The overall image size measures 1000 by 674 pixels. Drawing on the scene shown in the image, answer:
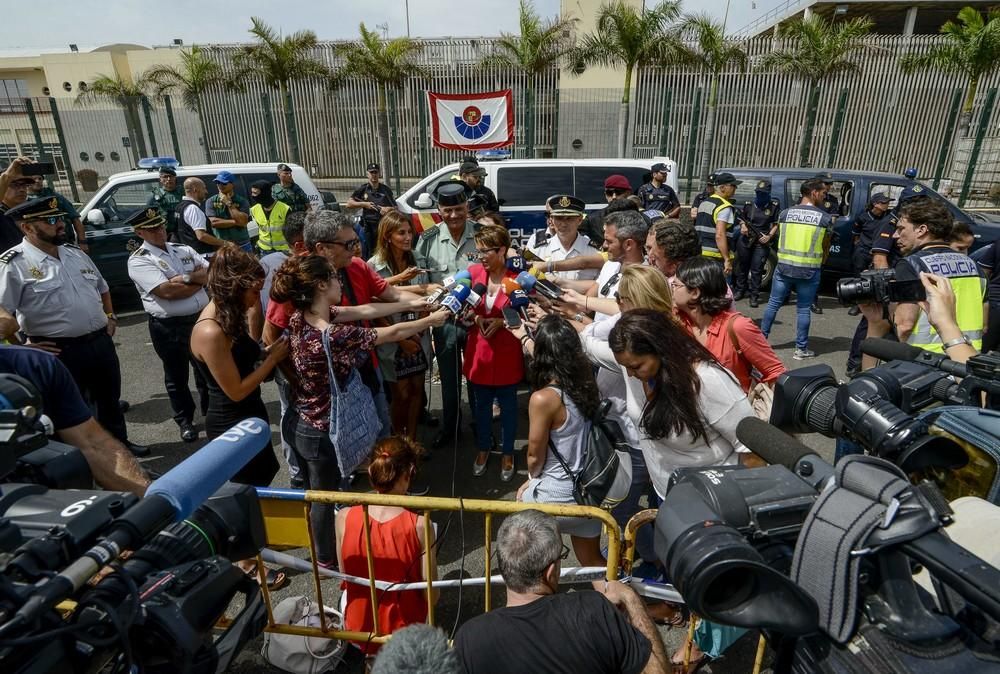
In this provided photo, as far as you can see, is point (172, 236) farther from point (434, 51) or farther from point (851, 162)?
point (851, 162)

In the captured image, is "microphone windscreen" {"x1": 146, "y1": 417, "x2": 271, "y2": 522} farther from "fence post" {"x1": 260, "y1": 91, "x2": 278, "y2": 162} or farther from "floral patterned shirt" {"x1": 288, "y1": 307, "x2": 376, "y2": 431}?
"fence post" {"x1": 260, "y1": 91, "x2": 278, "y2": 162}

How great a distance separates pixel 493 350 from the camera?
12.2 ft

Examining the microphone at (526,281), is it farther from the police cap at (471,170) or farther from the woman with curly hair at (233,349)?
the police cap at (471,170)

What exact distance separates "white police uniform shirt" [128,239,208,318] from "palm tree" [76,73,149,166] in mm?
12392

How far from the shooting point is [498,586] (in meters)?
2.97

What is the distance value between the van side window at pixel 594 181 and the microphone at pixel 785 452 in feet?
24.7

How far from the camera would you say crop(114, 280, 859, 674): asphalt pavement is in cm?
268

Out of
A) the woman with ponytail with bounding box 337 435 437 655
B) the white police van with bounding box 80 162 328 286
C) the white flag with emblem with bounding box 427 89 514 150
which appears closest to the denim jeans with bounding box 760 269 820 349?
the woman with ponytail with bounding box 337 435 437 655

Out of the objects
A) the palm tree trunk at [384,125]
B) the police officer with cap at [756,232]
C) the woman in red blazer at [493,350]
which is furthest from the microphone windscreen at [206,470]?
the palm tree trunk at [384,125]

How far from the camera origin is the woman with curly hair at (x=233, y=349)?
2.74 meters

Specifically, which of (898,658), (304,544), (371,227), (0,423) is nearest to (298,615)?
(304,544)

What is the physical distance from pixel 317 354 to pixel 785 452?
6.84ft

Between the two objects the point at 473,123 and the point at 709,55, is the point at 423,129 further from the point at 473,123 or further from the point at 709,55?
the point at 709,55

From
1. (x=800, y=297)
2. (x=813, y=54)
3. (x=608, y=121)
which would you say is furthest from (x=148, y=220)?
(x=813, y=54)
